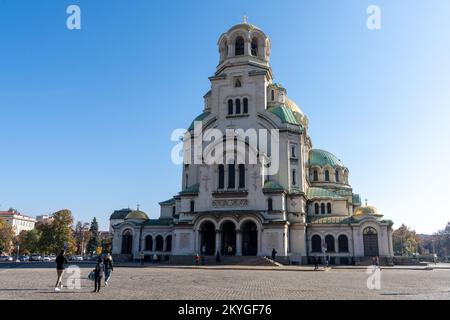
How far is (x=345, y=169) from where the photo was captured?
68000 mm

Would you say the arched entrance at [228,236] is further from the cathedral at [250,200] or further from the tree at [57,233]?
the tree at [57,233]

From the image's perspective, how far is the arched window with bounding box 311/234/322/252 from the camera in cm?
5272

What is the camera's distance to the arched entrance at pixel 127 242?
193ft

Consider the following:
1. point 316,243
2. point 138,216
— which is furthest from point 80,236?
point 316,243

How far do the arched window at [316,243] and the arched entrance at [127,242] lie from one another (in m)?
26.2

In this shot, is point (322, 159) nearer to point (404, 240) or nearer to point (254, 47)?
point (254, 47)

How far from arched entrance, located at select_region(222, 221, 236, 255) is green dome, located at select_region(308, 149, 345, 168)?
22.3 meters

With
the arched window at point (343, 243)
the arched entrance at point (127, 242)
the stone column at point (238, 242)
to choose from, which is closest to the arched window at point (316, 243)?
the arched window at point (343, 243)

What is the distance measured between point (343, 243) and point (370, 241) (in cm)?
336

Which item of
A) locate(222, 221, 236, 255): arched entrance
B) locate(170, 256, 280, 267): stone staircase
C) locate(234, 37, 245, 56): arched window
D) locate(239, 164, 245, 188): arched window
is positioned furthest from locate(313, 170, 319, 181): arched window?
locate(170, 256, 280, 267): stone staircase

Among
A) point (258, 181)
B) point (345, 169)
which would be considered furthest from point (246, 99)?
point (345, 169)

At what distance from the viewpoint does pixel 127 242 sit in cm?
5906
